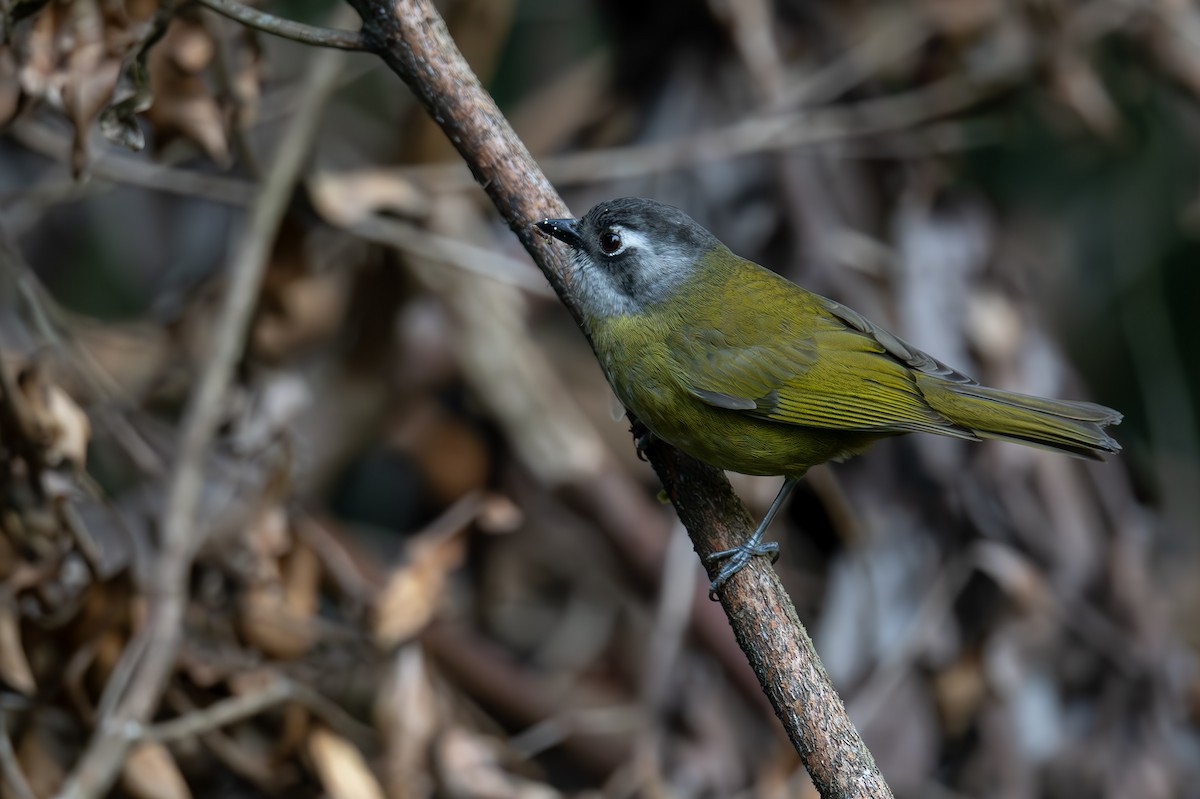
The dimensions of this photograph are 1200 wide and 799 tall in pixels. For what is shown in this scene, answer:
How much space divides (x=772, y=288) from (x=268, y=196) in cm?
162

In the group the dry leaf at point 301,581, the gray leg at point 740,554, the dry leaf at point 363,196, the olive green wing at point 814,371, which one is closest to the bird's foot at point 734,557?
the gray leg at point 740,554

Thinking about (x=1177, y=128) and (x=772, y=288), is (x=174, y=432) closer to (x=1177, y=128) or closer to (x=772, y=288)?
(x=772, y=288)

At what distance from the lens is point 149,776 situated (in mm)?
3074

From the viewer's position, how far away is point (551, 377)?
15.3 feet

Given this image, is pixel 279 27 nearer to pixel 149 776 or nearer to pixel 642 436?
pixel 642 436

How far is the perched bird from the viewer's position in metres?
2.96

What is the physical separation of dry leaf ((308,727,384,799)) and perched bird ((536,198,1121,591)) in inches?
49.4

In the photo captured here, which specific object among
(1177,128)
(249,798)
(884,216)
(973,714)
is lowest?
(249,798)

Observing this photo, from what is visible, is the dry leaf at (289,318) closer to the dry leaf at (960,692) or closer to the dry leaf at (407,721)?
the dry leaf at (407,721)

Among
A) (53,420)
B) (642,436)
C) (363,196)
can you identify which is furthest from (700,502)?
(363,196)

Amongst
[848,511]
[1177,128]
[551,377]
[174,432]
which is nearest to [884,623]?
[848,511]

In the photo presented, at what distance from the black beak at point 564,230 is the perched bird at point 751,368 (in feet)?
0.04

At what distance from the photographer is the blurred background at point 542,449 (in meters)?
3.29

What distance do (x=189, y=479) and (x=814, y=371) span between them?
1.78 meters
